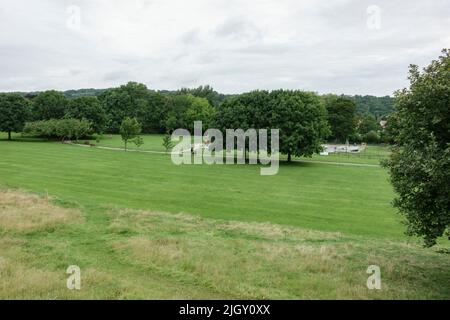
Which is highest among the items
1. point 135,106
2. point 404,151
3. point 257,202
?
point 135,106

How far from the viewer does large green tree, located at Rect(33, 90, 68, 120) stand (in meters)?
106

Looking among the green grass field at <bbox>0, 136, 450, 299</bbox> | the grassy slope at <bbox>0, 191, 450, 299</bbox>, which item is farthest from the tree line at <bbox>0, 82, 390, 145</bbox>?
the grassy slope at <bbox>0, 191, 450, 299</bbox>

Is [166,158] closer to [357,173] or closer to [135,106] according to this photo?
[357,173]

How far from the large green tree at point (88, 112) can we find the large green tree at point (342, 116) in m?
62.2

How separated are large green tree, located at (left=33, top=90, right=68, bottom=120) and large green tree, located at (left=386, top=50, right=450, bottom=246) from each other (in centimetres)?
10501

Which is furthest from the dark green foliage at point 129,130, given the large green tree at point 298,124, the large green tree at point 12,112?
the large green tree at point 12,112

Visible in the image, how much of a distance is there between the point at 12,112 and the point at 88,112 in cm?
1744

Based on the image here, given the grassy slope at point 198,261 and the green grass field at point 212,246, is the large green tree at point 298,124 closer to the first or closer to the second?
the green grass field at point 212,246

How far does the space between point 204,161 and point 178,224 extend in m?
41.8

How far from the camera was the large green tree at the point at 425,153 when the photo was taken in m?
13.2

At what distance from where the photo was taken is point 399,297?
1303 cm

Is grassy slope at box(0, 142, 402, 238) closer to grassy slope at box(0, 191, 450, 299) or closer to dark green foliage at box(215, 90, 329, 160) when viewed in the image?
dark green foliage at box(215, 90, 329, 160)

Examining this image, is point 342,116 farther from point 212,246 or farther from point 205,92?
point 212,246
